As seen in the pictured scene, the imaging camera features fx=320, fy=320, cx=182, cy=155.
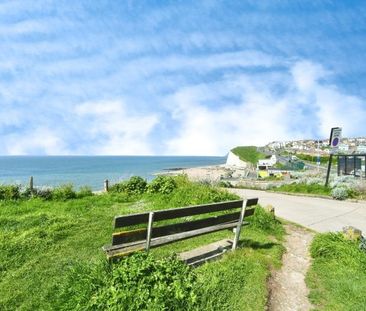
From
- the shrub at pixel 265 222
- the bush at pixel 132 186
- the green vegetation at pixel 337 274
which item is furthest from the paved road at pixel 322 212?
the bush at pixel 132 186

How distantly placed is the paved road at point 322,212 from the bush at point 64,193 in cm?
866

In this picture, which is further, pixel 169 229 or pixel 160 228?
pixel 169 229

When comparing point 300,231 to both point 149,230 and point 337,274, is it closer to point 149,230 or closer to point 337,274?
point 337,274

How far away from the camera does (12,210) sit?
35.8 feet

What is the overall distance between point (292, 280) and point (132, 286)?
122 inches

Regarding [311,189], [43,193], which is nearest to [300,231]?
[311,189]

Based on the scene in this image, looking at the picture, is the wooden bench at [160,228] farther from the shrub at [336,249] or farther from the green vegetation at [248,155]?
the green vegetation at [248,155]

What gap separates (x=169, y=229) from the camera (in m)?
5.25

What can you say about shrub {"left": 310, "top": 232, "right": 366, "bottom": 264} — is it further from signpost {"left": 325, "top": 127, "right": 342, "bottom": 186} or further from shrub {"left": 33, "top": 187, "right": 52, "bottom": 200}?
signpost {"left": 325, "top": 127, "right": 342, "bottom": 186}

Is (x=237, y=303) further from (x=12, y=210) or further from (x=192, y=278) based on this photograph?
(x=12, y=210)

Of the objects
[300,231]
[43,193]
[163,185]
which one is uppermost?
[163,185]

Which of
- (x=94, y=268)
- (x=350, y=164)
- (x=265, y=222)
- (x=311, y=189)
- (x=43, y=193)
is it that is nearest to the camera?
(x=94, y=268)

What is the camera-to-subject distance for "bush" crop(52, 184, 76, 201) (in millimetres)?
13640

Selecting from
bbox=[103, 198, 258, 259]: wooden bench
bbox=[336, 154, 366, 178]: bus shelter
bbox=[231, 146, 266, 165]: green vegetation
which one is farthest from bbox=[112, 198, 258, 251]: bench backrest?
bbox=[231, 146, 266, 165]: green vegetation
